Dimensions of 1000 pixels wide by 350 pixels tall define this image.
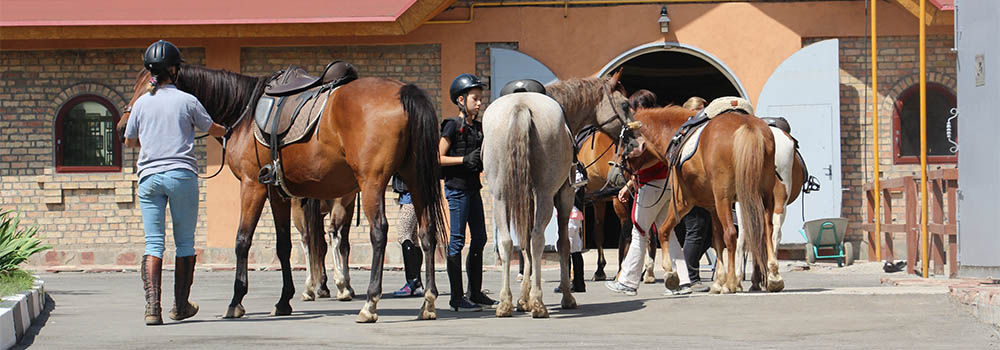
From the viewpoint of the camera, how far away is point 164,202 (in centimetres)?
805

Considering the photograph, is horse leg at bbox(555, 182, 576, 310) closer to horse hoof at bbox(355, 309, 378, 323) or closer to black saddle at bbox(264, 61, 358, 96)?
horse hoof at bbox(355, 309, 378, 323)

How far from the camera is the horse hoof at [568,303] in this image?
28.7ft

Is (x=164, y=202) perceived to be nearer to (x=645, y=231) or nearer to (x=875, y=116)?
(x=645, y=231)

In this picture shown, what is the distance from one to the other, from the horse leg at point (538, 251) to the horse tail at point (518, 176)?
0.52 feet

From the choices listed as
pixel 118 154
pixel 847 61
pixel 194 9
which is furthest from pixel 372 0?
pixel 847 61

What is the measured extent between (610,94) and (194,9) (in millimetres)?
10152

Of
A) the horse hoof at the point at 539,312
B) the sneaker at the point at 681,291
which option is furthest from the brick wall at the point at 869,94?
the horse hoof at the point at 539,312

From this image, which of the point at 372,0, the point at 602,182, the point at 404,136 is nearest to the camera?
the point at 404,136

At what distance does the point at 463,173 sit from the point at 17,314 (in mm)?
3133

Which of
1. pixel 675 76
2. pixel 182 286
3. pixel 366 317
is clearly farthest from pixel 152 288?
pixel 675 76

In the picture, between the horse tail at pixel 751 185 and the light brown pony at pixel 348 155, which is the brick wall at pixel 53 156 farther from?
the horse tail at pixel 751 185

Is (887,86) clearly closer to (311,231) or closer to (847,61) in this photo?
(847,61)

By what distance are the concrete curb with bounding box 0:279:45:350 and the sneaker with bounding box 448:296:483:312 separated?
2885 mm

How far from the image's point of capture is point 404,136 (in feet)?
26.3
